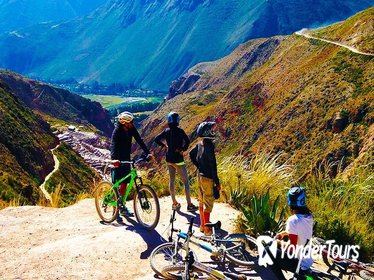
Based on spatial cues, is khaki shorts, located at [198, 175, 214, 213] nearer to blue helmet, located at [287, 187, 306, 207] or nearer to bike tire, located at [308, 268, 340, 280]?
blue helmet, located at [287, 187, 306, 207]

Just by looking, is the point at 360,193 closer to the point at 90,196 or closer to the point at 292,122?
the point at 90,196

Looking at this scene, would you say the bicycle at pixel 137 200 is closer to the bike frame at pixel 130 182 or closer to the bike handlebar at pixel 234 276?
the bike frame at pixel 130 182

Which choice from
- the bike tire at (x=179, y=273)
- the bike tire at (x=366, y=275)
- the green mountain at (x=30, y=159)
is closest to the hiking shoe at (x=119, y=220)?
the bike tire at (x=179, y=273)

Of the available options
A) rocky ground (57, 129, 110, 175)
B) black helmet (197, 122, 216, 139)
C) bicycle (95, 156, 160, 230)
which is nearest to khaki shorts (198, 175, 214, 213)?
black helmet (197, 122, 216, 139)

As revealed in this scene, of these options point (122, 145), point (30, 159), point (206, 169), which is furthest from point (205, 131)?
point (30, 159)

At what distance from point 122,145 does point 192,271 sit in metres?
Result: 4.18

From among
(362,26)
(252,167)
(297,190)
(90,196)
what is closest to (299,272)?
(297,190)

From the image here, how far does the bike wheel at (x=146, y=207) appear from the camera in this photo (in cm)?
901

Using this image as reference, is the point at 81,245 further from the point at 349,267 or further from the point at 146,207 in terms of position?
the point at 349,267

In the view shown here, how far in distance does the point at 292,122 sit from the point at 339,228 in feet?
166

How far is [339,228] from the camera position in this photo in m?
7.79

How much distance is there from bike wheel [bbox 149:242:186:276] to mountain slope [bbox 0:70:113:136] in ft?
443

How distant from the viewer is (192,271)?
20.7ft

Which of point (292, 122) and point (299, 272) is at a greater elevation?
point (292, 122)
